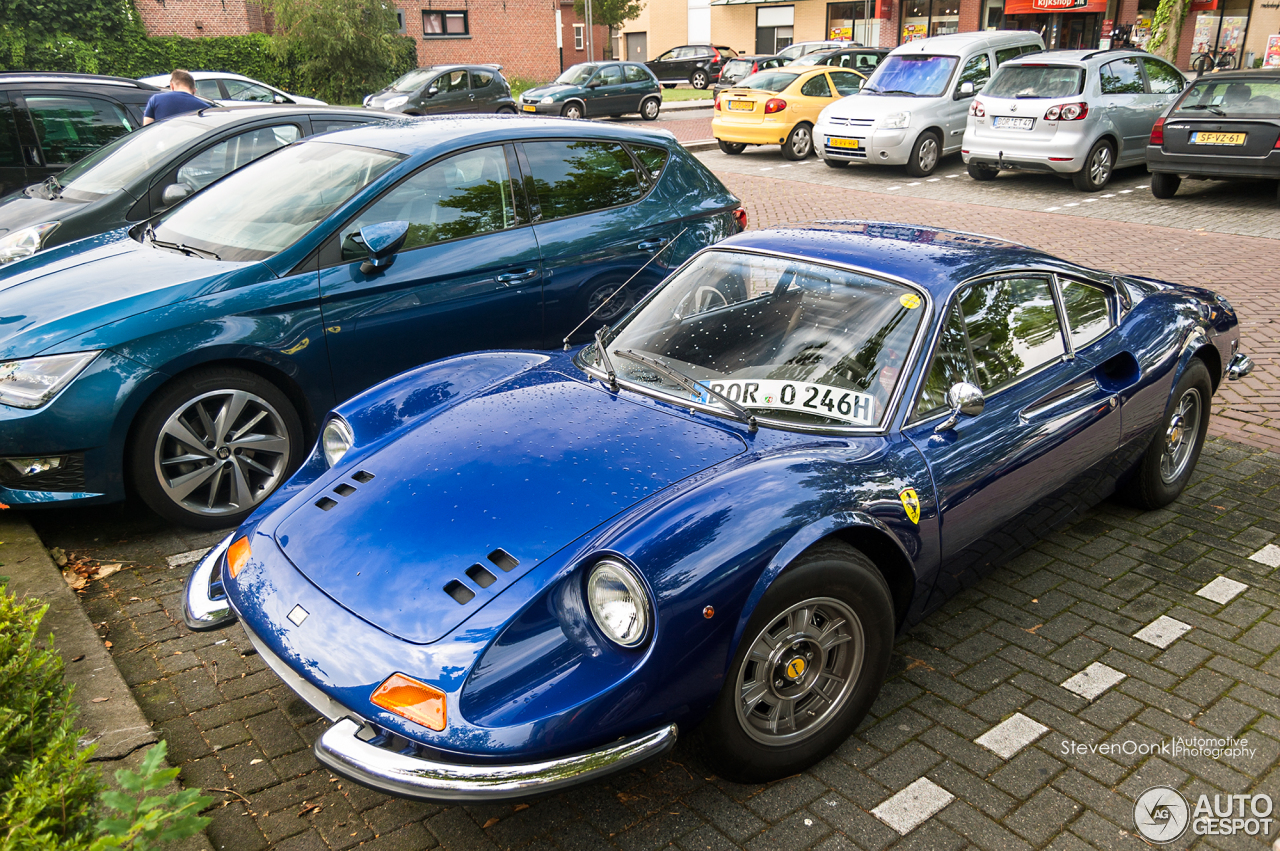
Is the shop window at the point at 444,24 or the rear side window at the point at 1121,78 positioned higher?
the shop window at the point at 444,24

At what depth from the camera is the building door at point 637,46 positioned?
192ft

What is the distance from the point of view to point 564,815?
2752 mm

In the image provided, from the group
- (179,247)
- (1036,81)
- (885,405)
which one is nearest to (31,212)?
(179,247)

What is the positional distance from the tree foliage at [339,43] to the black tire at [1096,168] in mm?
22093

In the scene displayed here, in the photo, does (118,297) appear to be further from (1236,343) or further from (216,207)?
(1236,343)

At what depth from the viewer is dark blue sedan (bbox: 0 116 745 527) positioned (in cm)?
405

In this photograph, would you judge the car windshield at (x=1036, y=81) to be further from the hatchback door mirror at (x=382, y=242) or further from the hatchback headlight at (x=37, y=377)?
the hatchback headlight at (x=37, y=377)

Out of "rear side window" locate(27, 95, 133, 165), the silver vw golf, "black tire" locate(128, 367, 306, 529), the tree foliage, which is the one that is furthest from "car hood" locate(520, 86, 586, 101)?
"black tire" locate(128, 367, 306, 529)

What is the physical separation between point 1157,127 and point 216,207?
11753 millimetres

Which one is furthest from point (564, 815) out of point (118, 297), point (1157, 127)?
point (1157, 127)

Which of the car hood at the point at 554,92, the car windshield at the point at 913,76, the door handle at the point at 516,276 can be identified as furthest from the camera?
the car hood at the point at 554,92

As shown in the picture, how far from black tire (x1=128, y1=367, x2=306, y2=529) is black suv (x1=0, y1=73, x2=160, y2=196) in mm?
5629

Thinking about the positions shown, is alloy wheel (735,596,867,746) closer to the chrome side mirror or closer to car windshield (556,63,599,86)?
the chrome side mirror

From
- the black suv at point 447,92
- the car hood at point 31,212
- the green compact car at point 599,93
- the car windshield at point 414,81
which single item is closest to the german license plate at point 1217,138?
the car hood at point 31,212
